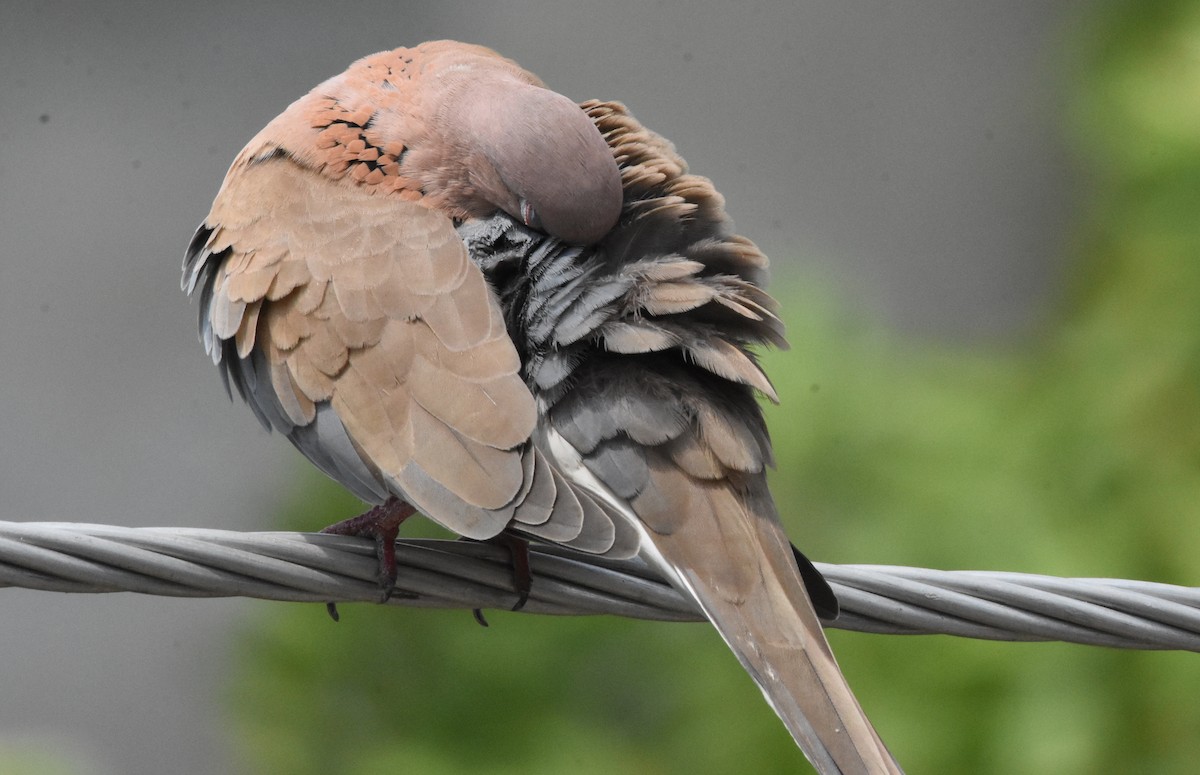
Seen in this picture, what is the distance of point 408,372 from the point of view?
2.00 metres

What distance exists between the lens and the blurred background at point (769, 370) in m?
3.71

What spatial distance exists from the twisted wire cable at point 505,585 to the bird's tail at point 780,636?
0.15 feet

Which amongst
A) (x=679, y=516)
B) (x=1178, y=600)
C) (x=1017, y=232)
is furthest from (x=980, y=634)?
(x=1017, y=232)

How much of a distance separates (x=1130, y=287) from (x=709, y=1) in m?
3.37

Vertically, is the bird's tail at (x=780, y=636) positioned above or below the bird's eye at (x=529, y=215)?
below

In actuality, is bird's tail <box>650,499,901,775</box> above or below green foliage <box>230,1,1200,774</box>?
above

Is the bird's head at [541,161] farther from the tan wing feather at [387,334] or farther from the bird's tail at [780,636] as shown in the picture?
the bird's tail at [780,636]

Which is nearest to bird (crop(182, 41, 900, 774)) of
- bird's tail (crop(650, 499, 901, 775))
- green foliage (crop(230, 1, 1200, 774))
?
bird's tail (crop(650, 499, 901, 775))

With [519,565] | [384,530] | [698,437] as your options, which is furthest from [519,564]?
[698,437]

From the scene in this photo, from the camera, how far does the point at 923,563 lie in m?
3.84

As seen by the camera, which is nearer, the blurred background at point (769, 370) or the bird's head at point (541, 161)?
the bird's head at point (541, 161)

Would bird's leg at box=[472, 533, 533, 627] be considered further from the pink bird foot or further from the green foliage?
the green foliage

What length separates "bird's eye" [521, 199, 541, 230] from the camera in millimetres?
2270

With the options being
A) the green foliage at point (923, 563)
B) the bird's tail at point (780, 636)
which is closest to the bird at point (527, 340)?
the bird's tail at point (780, 636)
